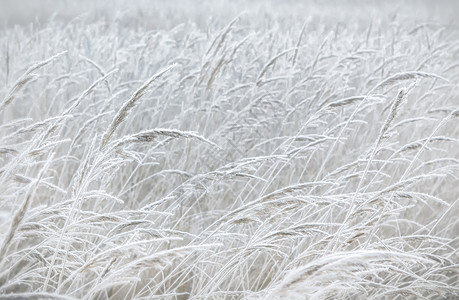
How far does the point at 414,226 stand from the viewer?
7.98ft

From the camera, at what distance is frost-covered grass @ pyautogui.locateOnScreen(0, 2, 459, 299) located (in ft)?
3.94

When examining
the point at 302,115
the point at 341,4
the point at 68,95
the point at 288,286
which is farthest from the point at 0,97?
the point at 341,4

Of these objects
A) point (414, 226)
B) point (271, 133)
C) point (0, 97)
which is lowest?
point (414, 226)

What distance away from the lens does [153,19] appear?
10.7 m

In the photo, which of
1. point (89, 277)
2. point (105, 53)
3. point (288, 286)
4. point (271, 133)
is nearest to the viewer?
point (288, 286)

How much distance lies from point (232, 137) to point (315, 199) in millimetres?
1427

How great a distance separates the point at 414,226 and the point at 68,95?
2850 millimetres

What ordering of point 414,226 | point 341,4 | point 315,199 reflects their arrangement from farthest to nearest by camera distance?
1. point 341,4
2. point 414,226
3. point 315,199

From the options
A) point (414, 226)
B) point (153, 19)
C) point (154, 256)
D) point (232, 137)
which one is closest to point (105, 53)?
point (232, 137)

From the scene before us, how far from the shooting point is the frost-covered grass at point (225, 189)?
120cm

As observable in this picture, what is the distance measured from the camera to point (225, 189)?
8.83 ft

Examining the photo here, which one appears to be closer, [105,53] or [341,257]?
[341,257]

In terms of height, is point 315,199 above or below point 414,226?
above

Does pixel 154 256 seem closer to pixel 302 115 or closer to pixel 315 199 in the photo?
pixel 315 199
